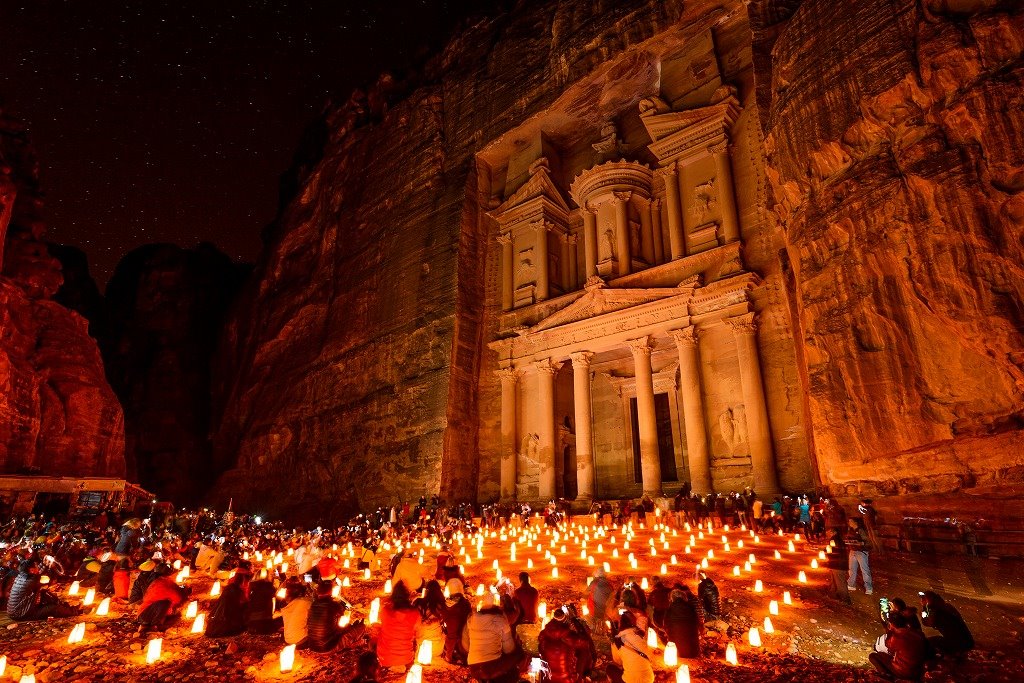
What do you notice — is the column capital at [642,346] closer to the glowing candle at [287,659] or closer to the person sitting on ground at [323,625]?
the person sitting on ground at [323,625]

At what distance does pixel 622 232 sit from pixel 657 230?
2.27 metres

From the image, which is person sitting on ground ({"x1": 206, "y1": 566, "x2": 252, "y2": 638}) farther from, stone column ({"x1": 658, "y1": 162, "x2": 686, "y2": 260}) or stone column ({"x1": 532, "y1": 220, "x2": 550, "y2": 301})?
stone column ({"x1": 532, "y1": 220, "x2": 550, "y2": 301})

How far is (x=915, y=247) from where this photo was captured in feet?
40.3

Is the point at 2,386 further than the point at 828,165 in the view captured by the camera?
Yes

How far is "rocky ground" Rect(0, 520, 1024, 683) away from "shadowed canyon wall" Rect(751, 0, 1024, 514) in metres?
2.18

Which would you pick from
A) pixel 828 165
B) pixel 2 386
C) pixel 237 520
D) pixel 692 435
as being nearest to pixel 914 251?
pixel 828 165

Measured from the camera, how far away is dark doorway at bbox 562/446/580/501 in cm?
2809

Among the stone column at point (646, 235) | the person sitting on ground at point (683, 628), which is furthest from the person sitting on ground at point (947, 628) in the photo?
the stone column at point (646, 235)

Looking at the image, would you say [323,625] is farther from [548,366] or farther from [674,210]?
[674,210]

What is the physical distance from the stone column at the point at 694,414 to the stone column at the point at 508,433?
28.9 ft

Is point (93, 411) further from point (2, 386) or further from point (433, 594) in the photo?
point (433, 594)

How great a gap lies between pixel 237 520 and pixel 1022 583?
29624 millimetres

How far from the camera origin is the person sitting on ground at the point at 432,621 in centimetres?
716

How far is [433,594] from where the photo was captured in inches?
308
